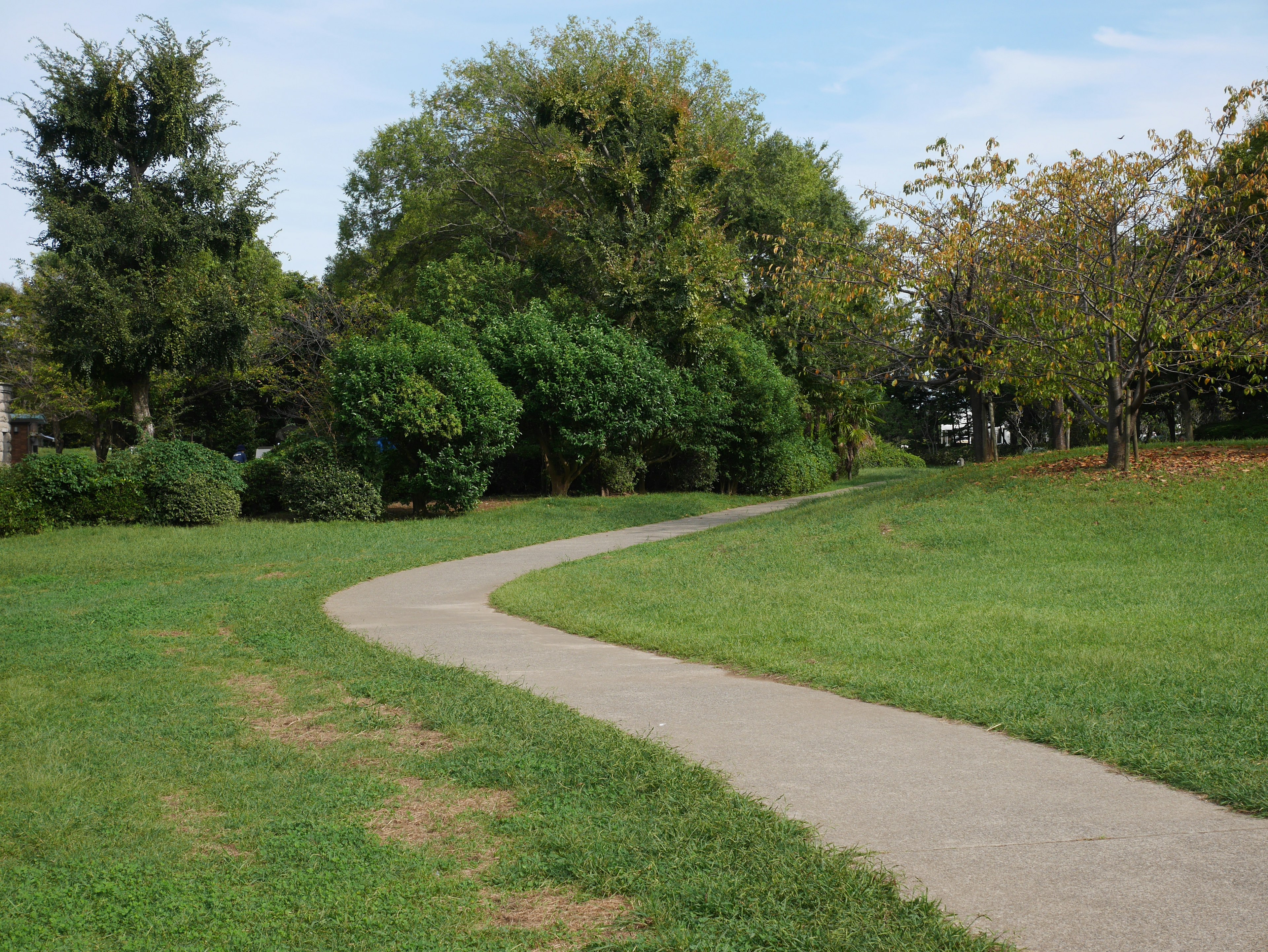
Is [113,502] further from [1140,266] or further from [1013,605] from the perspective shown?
[1140,266]

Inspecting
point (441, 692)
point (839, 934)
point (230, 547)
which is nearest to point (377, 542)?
point (230, 547)

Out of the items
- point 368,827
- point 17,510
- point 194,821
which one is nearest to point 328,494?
point 17,510

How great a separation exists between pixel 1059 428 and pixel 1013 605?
21052mm

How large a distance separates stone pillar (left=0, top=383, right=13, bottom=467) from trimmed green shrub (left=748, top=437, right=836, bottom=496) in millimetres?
18620

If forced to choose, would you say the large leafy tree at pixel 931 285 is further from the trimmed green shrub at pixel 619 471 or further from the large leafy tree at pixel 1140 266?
the trimmed green shrub at pixel 619 471

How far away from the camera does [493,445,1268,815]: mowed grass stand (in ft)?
18.4

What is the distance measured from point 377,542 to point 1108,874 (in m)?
13.7

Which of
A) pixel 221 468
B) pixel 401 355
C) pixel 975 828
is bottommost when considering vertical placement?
pixel 975 828

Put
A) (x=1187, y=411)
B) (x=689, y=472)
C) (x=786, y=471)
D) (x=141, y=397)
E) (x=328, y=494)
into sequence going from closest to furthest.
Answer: (x=328, y=494)
(x=141, y=397)
(x=689, y=472)
(x=786, y=471)
(x=1187, y=411)

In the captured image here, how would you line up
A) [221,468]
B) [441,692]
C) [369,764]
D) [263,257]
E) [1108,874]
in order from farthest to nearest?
[263,257], [221,468], [441,692], [369,764], [1108,874]

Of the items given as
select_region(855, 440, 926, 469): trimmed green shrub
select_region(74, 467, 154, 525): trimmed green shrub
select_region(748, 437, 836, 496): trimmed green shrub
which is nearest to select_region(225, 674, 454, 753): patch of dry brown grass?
select_region(74, 467, 154, 525): trimmed green shrub

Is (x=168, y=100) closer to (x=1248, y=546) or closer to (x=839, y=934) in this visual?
(x=1248, y=546)

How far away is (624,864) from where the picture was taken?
3699 mm

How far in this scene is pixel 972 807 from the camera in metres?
4.28
